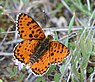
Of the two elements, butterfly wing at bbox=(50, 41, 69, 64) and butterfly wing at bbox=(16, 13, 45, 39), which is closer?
butterfly wing at bbox=(50, 41, 69, 64)

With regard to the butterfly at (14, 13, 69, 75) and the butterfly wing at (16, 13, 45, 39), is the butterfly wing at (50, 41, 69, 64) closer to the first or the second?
the butterfly at (14, 13, 69, 75)

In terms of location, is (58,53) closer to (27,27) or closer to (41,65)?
(41,65)

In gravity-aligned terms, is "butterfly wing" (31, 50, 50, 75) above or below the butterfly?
below

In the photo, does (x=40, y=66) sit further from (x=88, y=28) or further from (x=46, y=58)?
(x=88, y=28)

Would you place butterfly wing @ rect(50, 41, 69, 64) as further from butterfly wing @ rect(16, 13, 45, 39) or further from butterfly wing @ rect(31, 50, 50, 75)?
butterfly wing @ rect(16, 13, 45, 39)

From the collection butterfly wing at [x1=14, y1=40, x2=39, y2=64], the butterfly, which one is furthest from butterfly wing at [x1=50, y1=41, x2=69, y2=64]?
butterfly wing at [x1=14, y1=40, x2=39, y2=64]

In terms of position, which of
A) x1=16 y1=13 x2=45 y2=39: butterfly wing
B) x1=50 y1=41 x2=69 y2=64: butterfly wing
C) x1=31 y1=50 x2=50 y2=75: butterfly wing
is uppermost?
x1=16 y1=13 x2=45 y2=39: butterfly wing

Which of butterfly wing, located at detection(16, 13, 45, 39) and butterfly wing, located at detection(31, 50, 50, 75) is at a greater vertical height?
butterfly wing, located at detection(16, 13, 45, 39)

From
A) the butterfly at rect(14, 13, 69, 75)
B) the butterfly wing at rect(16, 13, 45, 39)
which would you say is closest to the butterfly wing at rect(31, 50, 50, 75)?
the butterfly at rect(14, 13, 69, 75)

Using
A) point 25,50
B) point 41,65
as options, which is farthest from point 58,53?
point 25,50

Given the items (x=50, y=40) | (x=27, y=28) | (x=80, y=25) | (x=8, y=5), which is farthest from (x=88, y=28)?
(x=8, y=5)
